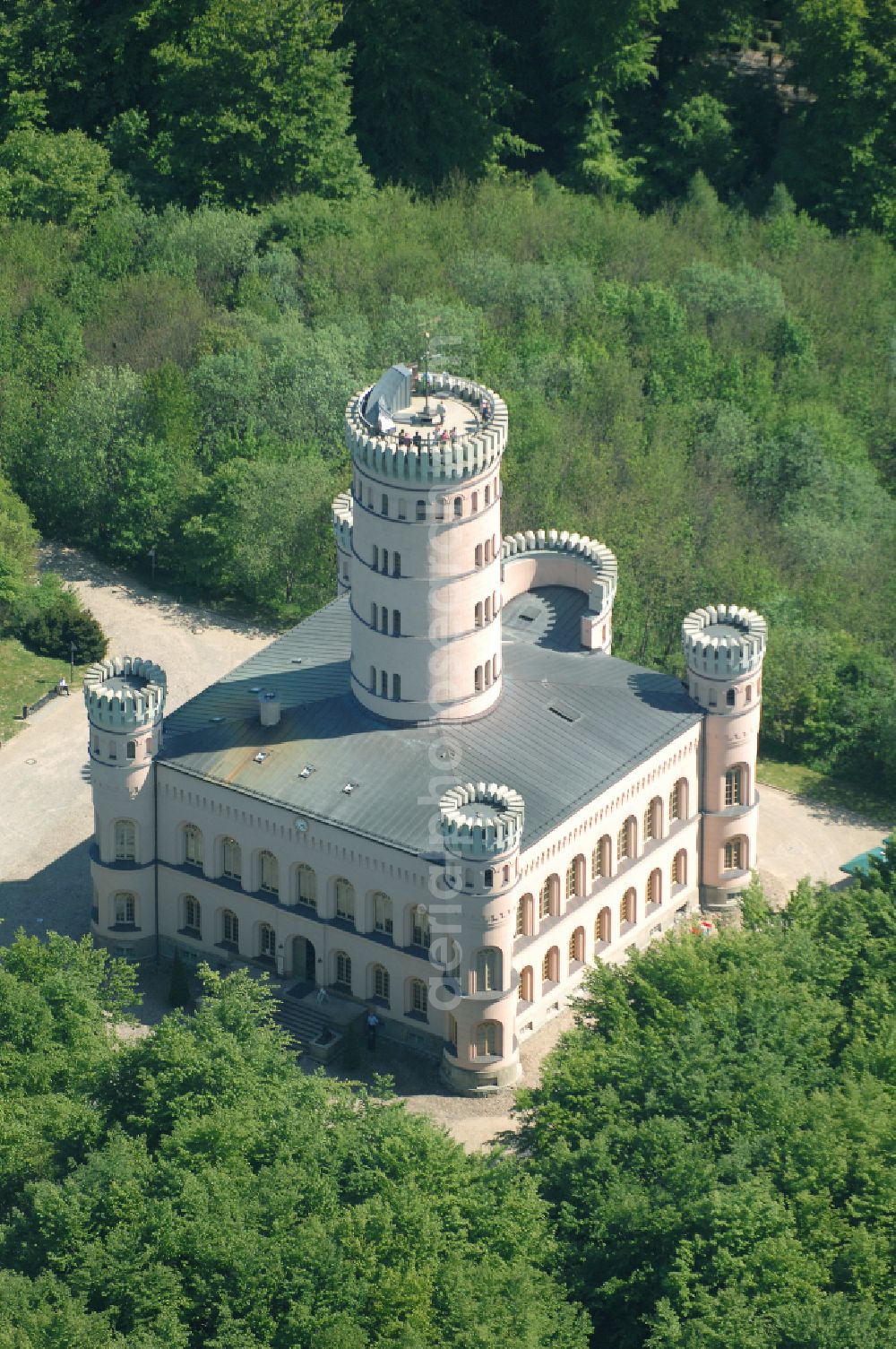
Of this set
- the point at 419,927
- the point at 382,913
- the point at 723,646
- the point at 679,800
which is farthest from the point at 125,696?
the point at 723,646

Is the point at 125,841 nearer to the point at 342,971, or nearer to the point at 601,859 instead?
the point at 342,971

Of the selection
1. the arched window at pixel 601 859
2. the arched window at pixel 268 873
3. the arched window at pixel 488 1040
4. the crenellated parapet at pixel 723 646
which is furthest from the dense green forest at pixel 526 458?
the arched window at pixel 268 873

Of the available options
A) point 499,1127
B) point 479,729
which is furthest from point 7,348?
point 499,1127

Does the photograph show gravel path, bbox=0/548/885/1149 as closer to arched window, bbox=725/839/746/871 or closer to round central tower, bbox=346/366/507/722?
arched window, bbox=725/839/746/871

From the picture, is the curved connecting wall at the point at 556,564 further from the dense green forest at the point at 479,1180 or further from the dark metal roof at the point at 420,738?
the dense green forest at the point at 479,1180

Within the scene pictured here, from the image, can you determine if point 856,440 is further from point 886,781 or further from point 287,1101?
point 287,1101

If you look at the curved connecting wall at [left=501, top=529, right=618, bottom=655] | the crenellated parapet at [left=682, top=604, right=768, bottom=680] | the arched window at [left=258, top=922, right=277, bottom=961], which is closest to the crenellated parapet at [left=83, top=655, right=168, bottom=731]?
the arched window at [left=258, top=922, right=277, bottom=961]
